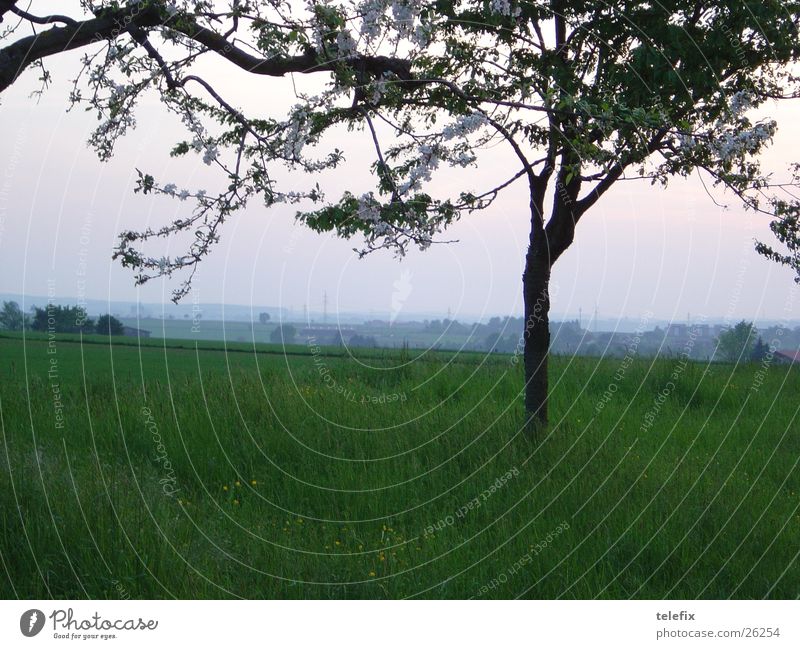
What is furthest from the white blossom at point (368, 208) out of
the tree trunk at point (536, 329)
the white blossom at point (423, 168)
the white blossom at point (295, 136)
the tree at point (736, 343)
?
the tree at point (736, 343)

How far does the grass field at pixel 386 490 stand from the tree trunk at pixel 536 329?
0.37 m

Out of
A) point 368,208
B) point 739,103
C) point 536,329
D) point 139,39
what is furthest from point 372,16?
point 536,329

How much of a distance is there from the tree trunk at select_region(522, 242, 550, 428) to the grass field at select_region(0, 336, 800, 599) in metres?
0.37

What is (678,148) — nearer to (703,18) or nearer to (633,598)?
(703,18)

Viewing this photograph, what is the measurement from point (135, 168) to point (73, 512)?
274cm

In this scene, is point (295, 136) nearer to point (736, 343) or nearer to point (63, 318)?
point (63, 318)

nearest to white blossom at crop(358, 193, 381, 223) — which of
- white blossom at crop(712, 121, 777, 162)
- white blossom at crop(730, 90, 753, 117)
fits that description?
white blossom at crop(712, 121, 777, 162)

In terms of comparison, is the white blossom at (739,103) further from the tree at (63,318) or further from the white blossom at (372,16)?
the tree at (63,318)

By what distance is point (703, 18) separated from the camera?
819 cm

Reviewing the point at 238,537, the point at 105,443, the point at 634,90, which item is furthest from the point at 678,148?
the point at 105,443

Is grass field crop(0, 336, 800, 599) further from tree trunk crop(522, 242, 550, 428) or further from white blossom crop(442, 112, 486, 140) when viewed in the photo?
white blossom crop(442, 112, 486, 140)

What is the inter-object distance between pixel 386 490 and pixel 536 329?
2.40 meters

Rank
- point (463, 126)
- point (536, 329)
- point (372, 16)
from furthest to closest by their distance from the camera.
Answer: point (536, 329) < point (372, 16) < point (463, 126)

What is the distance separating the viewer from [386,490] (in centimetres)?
771
